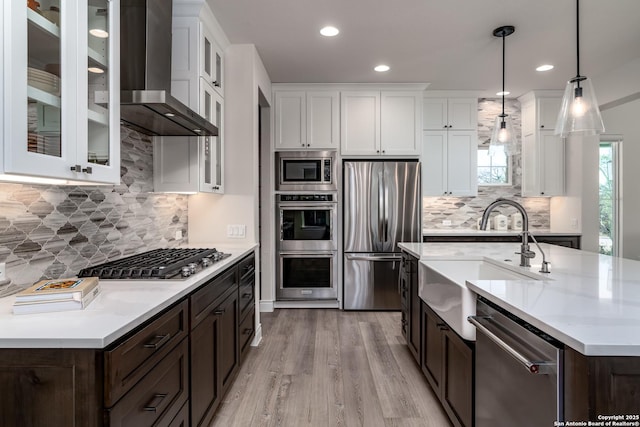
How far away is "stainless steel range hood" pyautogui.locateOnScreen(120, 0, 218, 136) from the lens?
1782 millimetres

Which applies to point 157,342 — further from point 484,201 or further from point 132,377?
point 484,201

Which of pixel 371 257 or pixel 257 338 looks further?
pixel 371 257

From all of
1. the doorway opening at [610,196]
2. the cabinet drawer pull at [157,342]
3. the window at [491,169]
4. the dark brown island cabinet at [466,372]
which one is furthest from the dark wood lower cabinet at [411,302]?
the doorway opening at [610,196]

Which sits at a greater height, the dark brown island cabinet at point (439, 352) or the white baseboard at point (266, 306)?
the dark brown island cabinet at point (439, 352)

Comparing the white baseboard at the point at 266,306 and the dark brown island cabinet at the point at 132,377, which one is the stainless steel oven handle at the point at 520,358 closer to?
the dark brown island cabinet at the point at 132,377

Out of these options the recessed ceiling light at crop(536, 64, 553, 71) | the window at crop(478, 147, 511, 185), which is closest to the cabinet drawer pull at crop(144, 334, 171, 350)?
the recessed ceiling light at crop(536, 64, 553, 71)

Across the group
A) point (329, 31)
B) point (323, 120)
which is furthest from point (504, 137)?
point (323, 120)

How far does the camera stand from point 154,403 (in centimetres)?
127

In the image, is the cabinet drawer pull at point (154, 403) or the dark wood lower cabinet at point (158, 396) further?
the cabinet drawer pull at point (154, 403)

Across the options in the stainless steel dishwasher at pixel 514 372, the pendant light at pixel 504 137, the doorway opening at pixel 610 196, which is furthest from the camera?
the doorway opening at pixel 610 196

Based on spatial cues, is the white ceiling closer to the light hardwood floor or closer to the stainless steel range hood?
the stainless steel range hood

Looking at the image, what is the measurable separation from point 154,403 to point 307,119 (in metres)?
3.51

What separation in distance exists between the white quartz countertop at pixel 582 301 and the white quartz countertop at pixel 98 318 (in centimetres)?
126

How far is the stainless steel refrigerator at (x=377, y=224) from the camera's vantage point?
13.6ft
